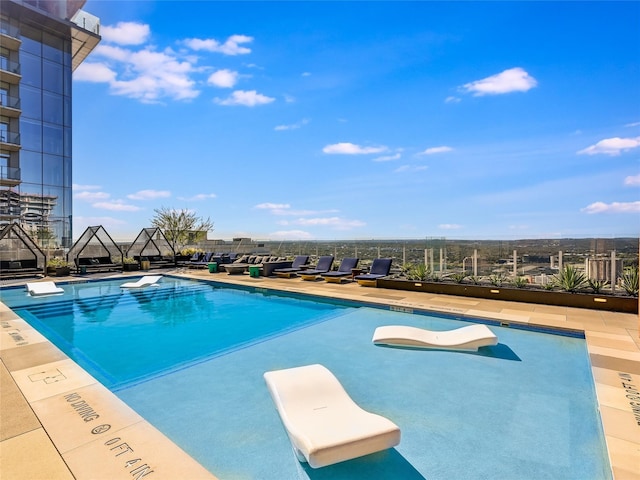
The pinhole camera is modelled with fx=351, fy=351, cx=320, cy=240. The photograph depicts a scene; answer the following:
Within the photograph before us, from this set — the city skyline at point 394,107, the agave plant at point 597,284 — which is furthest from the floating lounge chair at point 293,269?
the agave plant at point 597,284

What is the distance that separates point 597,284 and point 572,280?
46 centimetres

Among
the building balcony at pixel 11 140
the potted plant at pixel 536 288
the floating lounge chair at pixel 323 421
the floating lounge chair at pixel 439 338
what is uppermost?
the building balcony at pixel 11 140

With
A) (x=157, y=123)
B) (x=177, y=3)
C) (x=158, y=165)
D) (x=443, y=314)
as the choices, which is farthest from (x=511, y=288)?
(x=158, y=165)

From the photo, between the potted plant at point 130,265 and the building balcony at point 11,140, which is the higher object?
the building balcony at point 11,140

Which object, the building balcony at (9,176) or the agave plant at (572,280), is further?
the building balcony at (9,176)

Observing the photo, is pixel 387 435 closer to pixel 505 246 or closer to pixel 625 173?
pixel 505 246

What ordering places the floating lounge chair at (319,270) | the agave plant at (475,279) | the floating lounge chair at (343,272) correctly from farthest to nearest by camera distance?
1. the floating lounge chair at (319,270)
2. the floating lounge chair at (343,272)
3. the agave plant at (475,279)

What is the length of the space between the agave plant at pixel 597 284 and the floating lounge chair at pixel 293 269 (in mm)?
9221

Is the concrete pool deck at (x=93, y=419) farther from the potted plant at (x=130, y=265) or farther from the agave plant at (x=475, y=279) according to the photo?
the potted plant at (x=130, y=265)

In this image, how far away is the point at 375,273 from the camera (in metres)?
11.9

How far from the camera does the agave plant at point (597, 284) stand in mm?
7773

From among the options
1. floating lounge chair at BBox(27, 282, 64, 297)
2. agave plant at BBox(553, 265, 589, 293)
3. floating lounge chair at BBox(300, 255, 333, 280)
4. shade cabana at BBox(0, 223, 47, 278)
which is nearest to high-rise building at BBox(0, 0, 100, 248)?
shade cabana at BBox(0, 223, 47, 278)

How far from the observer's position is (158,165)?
68.6ft

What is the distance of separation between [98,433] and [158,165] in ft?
67.4
